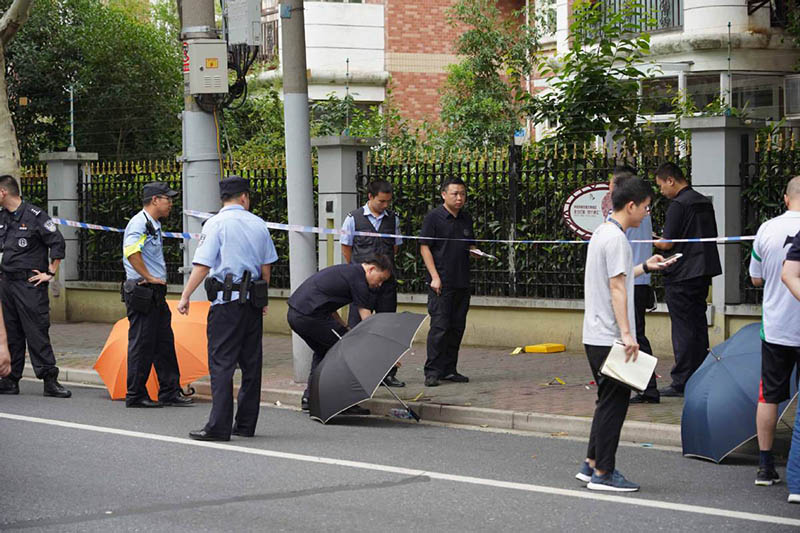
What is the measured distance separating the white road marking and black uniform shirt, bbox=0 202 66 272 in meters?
1.86

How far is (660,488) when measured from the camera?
23.6ft

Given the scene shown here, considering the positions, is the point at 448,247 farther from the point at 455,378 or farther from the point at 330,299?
the point at 330,299

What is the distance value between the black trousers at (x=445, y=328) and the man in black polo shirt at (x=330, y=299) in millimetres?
1710

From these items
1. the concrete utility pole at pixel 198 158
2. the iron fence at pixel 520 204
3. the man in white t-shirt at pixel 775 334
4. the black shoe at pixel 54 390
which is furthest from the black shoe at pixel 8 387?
the man in white t-shirt at pixel 775 334

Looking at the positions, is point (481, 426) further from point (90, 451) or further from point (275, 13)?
point (275, 13)

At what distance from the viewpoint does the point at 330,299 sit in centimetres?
952

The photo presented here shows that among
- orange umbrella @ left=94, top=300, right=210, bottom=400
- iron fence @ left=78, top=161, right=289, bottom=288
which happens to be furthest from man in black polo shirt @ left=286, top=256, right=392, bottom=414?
iron fence @ left=78, top=161, right=289, bottom=288

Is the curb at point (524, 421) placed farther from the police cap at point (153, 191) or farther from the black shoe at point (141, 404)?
the police cap at point (153, 191)

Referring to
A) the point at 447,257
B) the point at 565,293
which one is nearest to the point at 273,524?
the point at 447,257

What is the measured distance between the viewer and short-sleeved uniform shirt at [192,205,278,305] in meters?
8.79

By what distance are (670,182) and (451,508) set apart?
4.50m

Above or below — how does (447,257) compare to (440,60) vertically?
below

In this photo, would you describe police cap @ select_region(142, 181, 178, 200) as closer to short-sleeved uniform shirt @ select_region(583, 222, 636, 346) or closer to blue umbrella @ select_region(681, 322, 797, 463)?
short-sleeved uniform shirt @ select_region(583, 222, 636, 346)

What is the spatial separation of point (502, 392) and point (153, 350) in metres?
3.13
